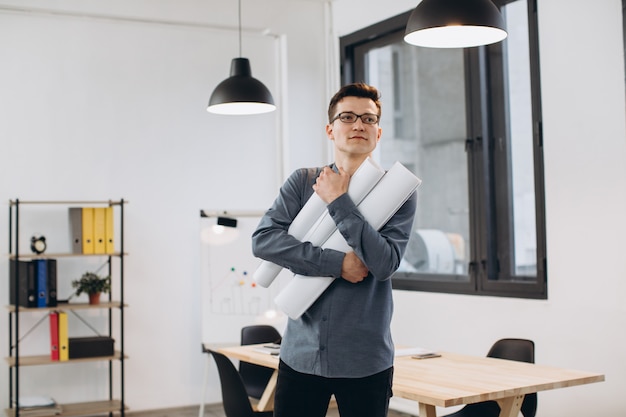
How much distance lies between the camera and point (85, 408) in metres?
5.33

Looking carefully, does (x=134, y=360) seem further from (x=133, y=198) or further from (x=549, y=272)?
(x=549, y=272)

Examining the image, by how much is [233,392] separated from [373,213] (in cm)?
138

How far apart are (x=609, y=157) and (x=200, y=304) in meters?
3.27

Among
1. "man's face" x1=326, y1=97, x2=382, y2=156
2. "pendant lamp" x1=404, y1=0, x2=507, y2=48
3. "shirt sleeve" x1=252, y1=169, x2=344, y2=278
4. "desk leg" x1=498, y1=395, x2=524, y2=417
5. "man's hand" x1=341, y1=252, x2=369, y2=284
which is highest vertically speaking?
"pendant lamp" x1=404, y1=0, x2=507, y2=48

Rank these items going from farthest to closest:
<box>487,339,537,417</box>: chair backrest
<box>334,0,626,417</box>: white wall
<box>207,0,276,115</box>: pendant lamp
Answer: <box>207,0,276,115</box>: pendant lamp → <box>334,0,626,417</box>: white wall → <box>487,339,537,417</box>: chair backrest

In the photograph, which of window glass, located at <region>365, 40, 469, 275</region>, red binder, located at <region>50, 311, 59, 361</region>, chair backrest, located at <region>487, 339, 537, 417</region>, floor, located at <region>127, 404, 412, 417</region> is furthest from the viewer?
floor, located at <region>127, 404, 412, 417</region>

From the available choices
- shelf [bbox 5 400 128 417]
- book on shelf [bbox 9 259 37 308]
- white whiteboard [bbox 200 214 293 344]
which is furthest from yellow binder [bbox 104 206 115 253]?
shelf [bbox 5 400 128 417]

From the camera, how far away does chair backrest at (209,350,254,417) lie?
3.16 metres

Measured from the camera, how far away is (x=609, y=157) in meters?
4.06

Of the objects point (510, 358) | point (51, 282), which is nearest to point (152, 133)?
point (51, 282)

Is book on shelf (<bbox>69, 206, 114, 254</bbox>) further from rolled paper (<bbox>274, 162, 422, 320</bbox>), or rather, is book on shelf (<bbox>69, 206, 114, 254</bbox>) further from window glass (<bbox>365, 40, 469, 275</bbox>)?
rolled paper (<bbox>274, 162, 422, 320</bbox>)

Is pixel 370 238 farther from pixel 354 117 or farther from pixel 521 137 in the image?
pixel 521 137

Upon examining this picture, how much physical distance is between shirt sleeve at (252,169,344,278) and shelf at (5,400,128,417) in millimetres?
3456

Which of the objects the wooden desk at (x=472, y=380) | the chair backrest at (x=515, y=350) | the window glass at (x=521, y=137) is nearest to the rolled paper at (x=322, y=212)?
the wooden desk at (x=472, y=380)
